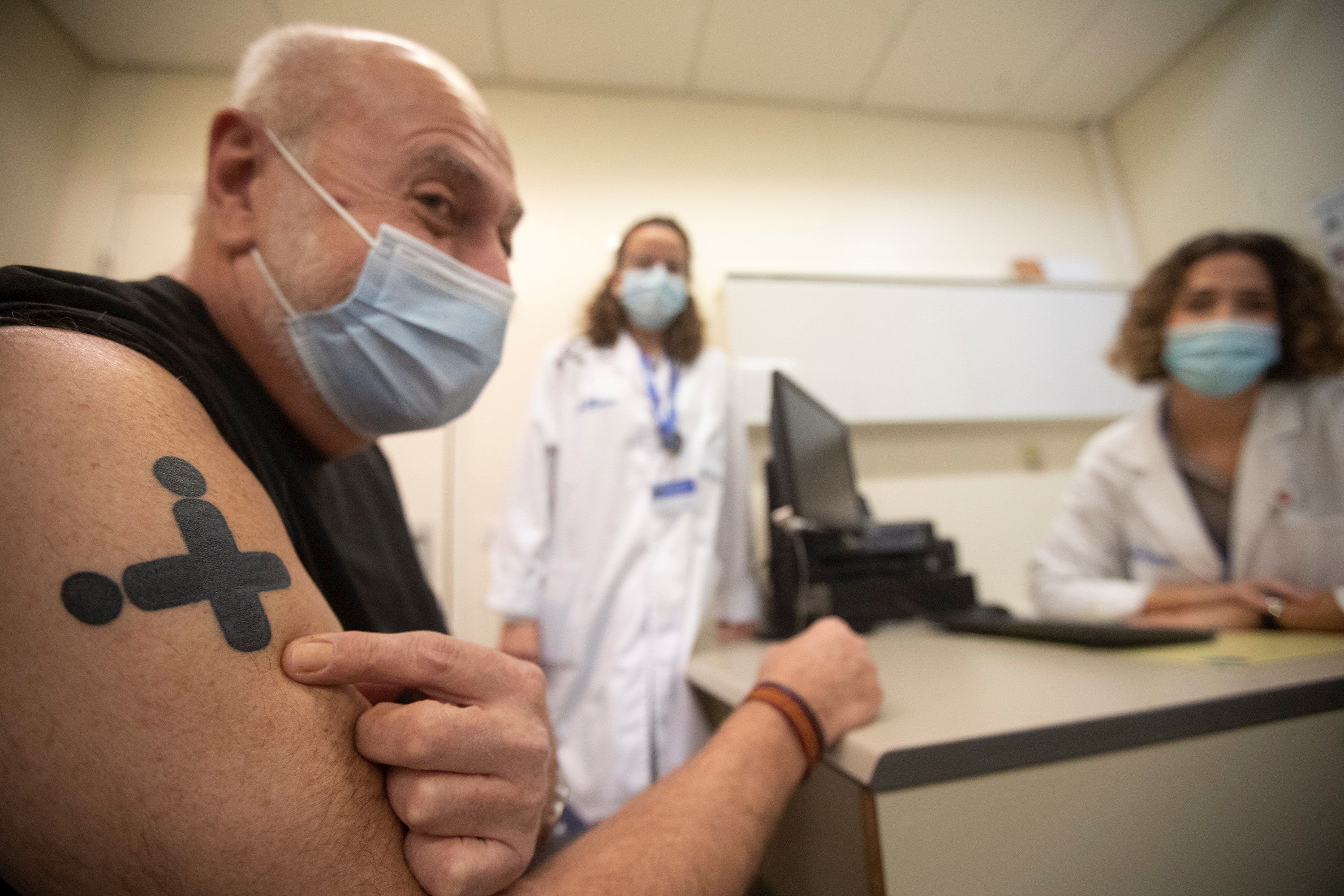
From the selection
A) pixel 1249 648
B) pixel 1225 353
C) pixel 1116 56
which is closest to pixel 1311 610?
pixel 1249 648

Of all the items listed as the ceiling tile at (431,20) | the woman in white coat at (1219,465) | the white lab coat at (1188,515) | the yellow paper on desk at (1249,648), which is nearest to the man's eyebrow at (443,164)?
the ceiling tile at (431,20)

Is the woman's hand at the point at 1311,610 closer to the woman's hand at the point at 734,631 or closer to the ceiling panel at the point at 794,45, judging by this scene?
the woman's hand at the point at 734,631

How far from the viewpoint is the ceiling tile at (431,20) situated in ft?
1.43

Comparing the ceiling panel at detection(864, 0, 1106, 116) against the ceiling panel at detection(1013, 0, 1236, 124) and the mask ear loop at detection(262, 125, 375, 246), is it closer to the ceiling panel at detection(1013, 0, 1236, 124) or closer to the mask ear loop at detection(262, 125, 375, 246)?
the ceiling panel at detection(1013, 0, 1236, 124)

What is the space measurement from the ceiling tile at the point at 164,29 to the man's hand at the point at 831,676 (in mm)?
741

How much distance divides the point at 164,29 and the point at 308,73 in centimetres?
9

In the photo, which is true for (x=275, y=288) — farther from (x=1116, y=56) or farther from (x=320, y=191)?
(x=1116, y=56)

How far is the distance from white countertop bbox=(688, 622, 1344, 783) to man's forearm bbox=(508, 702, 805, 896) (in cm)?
7

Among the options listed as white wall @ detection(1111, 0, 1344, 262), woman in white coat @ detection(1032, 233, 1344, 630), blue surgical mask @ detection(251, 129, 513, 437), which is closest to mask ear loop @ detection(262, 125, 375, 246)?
blue surgical mask @ detection(251, 129, 513, 437)

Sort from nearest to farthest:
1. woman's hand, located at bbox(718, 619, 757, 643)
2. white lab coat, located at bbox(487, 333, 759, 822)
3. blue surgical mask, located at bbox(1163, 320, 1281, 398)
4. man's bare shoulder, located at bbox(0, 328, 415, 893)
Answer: man's bare shoulder, located at bbox(0, 328, 415, 893)
white lab coat, located at bbox(487, 333, 759, 822)
blue surgical mask, located at bbox(1163, 320, 1281, 398)
woman's hand, located at bbox(718, 619, 757, 643)

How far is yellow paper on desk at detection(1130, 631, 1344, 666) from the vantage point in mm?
731

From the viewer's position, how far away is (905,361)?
230 centimetres

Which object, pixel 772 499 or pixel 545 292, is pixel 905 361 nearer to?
pixel 772 499

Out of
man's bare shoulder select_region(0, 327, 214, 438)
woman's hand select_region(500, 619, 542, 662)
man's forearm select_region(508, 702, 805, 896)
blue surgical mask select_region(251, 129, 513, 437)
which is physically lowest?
man's forearm select_region(508, 702, 805, 896)
